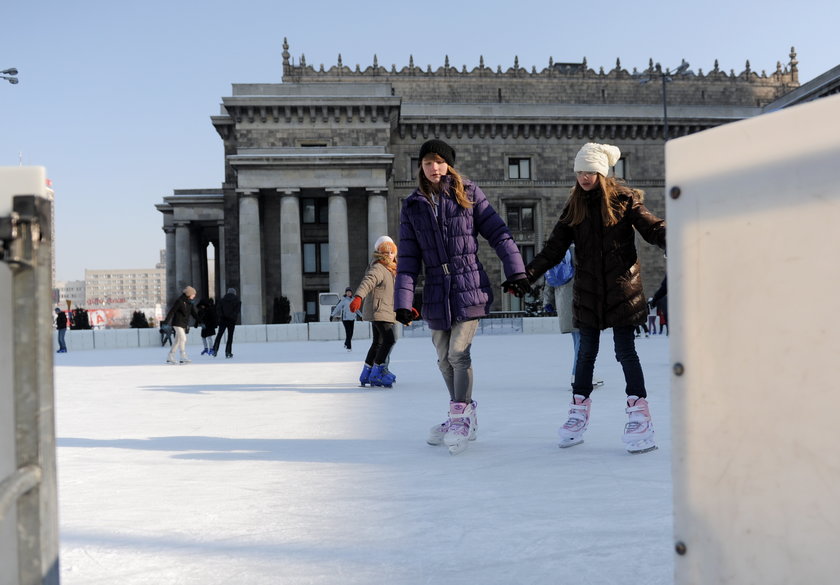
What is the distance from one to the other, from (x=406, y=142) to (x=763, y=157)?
45.0 m

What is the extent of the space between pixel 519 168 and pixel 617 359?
141 feet

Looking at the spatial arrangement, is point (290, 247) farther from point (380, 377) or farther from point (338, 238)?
point (380, 377)

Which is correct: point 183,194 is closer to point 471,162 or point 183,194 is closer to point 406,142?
point 406,142

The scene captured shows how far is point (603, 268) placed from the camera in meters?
5.00

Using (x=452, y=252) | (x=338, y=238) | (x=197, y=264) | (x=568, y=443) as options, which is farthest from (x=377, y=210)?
(x=568, y=443)

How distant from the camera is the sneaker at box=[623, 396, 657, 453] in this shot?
479cm

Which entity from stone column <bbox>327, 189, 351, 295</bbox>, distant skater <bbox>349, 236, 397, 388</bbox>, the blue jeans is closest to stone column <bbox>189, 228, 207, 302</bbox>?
stone column <bbox>327, 189, 351, 295</bbox>

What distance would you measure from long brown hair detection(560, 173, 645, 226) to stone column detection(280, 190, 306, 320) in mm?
34908

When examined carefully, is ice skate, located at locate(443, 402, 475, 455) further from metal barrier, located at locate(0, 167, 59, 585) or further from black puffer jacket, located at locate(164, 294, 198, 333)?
black puffer jacket, located at locate(164, 294, 198, 333)

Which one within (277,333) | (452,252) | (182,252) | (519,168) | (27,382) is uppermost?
(519,168)

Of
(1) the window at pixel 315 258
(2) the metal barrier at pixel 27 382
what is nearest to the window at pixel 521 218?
(1) the window at pixel 315 258

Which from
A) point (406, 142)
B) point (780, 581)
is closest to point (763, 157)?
point (780, 581)

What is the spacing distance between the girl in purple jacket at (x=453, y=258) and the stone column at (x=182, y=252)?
135ft

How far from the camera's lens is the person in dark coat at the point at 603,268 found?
16.1ft
